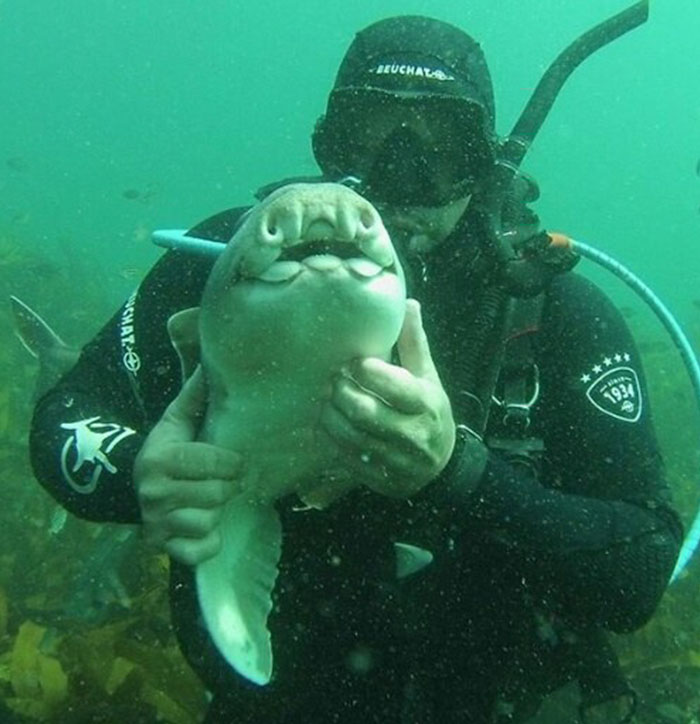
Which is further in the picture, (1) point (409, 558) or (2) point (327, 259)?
(1) point (409, 558)

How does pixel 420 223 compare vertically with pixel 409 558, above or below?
above

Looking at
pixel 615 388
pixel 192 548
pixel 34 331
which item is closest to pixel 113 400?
pixel 192 548

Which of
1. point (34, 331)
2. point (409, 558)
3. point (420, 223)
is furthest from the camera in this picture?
point (34, 331)

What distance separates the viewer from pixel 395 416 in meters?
1.68

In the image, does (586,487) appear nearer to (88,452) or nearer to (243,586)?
(243,586)

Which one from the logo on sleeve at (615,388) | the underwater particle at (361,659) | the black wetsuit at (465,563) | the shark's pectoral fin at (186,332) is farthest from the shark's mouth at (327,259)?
the underwater particle at (361,659)

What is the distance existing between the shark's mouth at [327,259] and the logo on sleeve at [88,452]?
4.51 ft

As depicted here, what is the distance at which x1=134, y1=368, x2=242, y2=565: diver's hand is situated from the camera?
182 cm

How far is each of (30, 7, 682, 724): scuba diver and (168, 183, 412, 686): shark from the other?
365 millimetres

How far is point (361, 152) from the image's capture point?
3.20m

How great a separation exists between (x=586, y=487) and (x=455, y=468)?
1.04 m

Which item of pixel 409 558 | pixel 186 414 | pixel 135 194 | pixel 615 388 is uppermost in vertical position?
pixel 186 414

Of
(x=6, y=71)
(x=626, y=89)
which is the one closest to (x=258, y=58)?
(x=6, y=71)

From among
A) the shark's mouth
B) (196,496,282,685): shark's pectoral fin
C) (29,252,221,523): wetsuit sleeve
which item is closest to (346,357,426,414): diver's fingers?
the shark's mouth
